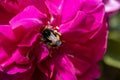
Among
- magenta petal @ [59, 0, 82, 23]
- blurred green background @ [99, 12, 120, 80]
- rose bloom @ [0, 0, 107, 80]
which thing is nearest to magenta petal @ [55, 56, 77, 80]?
Answer: rose bloom @ [0, 0, 107, 80]

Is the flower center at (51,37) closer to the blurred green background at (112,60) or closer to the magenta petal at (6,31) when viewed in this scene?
the magenta petal at (6,31)

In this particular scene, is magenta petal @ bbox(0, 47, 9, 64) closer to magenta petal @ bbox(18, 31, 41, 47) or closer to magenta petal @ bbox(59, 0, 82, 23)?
magenta petal @ bbox(18, 31, 41, 47)

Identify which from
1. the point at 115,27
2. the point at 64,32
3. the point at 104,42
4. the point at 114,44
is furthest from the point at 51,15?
the point at 115,27

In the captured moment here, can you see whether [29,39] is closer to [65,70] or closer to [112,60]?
[65,70]

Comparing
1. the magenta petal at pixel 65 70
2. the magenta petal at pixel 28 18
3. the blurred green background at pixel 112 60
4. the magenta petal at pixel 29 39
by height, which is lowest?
the blurred green background at pixel 112 60

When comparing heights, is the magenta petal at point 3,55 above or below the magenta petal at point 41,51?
above

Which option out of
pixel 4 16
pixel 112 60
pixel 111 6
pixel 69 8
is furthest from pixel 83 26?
pixel 112 60

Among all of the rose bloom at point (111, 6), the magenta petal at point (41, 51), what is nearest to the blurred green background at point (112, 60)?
the rose bloom at point (111, 6)

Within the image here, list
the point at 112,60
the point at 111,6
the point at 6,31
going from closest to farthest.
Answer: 1. the point at 6,31
2. the point at 111,6
3. the point at 112,60

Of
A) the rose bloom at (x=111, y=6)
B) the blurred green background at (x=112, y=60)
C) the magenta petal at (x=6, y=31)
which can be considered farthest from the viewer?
the blurred green background at (x=112, y=60)
